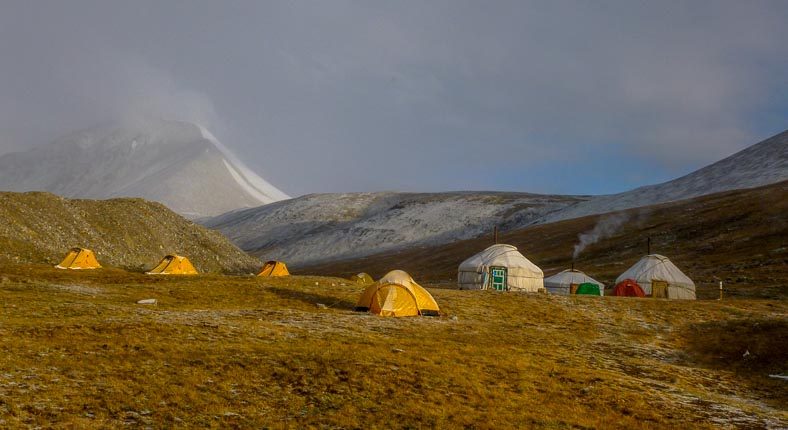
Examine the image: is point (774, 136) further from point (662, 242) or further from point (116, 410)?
point (116, 410)

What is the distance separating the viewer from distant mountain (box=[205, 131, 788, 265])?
426 feet

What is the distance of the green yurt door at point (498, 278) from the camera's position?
1823 inches

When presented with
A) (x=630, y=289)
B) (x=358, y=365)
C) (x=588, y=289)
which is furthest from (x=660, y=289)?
(x=358, y=365)

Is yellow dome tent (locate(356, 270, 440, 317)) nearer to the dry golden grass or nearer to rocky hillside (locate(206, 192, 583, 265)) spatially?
the dry golden grass

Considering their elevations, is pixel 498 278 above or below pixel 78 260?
above

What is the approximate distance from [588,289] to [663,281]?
5.94 meters

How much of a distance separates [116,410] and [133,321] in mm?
9904

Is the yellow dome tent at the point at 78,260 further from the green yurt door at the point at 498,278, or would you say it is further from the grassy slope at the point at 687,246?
the grassy slope at the point at 687,246

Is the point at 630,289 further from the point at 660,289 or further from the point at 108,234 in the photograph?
the point at 108,234

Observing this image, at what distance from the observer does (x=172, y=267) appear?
4797 cm

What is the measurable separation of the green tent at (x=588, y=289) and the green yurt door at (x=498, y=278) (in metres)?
8.92

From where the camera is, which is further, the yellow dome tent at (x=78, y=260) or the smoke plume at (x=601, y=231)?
the smoke plume at (x=601, y=231)

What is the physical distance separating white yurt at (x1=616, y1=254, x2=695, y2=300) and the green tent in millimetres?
3340

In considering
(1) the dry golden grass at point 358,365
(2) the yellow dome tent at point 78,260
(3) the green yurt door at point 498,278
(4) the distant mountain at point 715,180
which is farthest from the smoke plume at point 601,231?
(2) the yellow dome tent at point 78,260
